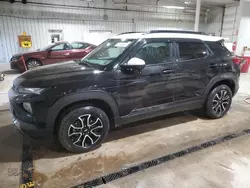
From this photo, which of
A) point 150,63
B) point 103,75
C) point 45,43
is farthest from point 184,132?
point 45,43

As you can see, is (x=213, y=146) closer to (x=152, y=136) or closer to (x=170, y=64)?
(x=152, y=136)

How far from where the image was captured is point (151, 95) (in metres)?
2.67

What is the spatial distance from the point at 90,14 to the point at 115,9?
154 centimetres

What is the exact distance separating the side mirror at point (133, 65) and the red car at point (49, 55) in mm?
6370

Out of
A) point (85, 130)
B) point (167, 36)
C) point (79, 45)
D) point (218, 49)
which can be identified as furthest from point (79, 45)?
point (85, 130)

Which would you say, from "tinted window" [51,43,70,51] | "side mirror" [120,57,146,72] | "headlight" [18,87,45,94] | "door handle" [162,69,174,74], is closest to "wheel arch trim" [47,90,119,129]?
"headlight" [18,87,45,94]

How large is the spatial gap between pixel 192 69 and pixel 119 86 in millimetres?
1285

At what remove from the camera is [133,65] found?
91.1 inches

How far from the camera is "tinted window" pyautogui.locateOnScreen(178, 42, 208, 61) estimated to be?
289 cm

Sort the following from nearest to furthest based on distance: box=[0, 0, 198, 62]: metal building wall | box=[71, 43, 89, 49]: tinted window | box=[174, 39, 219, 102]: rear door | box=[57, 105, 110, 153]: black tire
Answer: box=[57, 105, 110, 153]: black tire → box=[174, 39, 219, 102]: rear door → box=[71, 43, 89, 49]: tinted window → box=[0, 0, 198, 62]: metal building wall

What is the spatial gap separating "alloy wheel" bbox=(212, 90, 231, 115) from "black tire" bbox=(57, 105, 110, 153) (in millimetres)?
2085

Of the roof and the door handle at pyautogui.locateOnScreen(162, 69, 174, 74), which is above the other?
the roof

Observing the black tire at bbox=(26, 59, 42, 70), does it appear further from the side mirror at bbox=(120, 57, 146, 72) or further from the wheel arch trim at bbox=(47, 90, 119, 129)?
the side mirror at bbox=(120, 57, 146, 72)

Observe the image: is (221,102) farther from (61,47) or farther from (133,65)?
(61,47)
